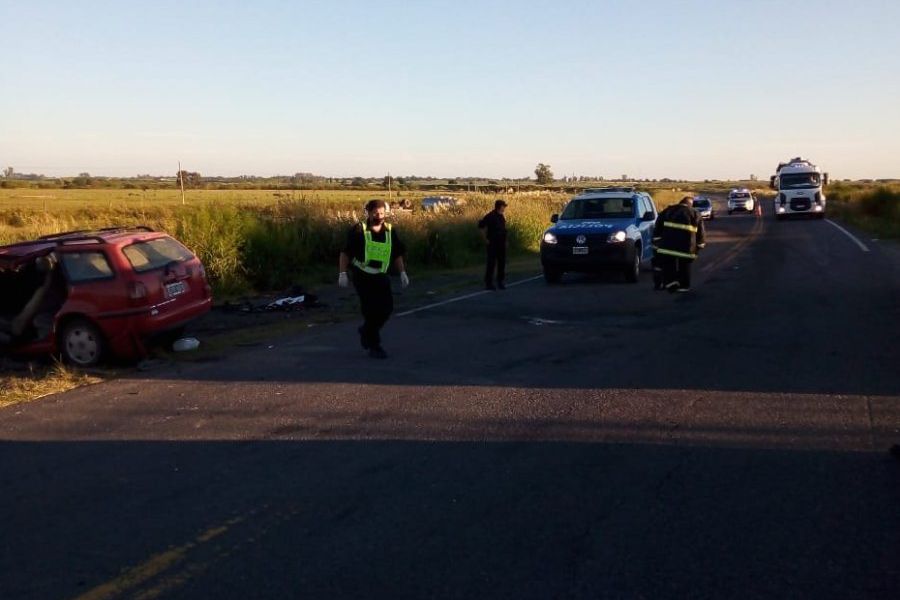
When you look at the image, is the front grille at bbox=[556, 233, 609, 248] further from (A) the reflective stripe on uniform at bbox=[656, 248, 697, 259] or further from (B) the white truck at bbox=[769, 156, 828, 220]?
(B) the white truck at bbox=[769, 156, 828, 220]

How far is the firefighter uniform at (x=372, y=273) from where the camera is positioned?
11.1 metres

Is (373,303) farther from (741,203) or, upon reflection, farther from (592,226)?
(741,203)

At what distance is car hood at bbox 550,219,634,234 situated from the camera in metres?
19.6

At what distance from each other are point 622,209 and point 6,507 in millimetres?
16517

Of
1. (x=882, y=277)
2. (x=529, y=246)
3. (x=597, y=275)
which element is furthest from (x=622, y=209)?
(x=529, y=246)

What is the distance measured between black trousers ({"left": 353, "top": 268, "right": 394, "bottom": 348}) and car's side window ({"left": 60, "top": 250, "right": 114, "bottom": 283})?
286cm

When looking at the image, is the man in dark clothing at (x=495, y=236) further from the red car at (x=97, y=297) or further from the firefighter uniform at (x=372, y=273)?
the red car at (x=97, y=297)

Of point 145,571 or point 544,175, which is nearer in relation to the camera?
point 145,571

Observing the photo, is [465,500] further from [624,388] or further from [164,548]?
[624,388]

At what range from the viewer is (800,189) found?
50.1m

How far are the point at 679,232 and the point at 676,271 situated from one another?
0.73 metres

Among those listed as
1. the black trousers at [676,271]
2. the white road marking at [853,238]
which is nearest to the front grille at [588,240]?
the black trousers at [676,271]

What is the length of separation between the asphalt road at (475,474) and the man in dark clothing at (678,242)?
4.78 meters

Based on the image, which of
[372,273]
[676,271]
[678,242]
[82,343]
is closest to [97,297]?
[82,343]
